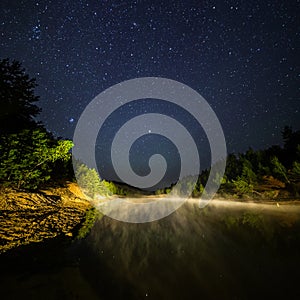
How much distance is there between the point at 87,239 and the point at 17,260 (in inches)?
142

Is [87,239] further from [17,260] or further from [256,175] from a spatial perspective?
[256,175]

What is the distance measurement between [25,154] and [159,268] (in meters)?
15.4

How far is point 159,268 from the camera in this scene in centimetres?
619

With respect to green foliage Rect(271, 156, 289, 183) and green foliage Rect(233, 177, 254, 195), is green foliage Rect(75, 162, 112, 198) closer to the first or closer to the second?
green foliage Rect(233, 177, 254, 195)

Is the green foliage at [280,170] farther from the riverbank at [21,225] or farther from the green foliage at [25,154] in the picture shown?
the green foliage at [25,154]

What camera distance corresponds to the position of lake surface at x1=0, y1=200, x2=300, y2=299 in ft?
15.4

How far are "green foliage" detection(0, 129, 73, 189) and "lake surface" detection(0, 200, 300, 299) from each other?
1066cm

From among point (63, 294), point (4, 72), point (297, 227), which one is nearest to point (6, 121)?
point (4, 72)

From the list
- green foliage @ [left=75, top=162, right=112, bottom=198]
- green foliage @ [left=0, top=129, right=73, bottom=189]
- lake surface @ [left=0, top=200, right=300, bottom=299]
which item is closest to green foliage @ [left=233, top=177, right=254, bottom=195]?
lake surface @ [left=0, top=200, right=300, bottom=299]

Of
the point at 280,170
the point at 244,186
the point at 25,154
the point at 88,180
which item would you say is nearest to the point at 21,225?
the point at 25,154

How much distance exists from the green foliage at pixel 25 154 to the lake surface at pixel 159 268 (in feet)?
35.0

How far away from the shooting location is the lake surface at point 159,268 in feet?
15.4

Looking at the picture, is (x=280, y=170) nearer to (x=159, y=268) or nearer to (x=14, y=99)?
(x=159, y=268)

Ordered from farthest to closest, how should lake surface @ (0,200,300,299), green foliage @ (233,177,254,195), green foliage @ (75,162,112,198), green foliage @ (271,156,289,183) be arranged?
1. green foliage @ (75,162,112,198)
2. green foliage @ (233,177,254,195)
3. green foliage @ (271,156,289,183)
4. lake surface @ (0,200,300,299)
